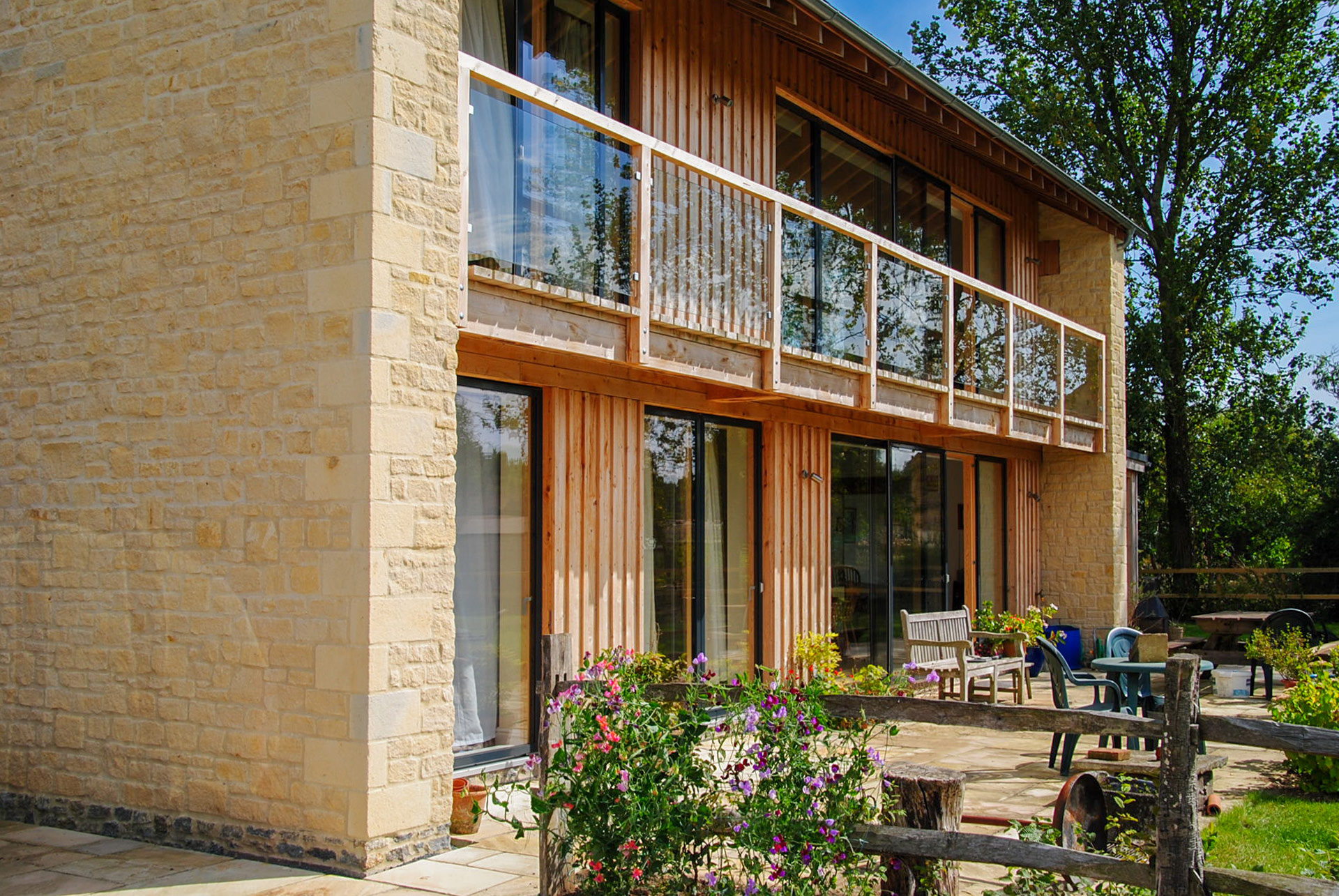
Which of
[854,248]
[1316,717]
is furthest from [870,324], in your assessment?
[1316,717]

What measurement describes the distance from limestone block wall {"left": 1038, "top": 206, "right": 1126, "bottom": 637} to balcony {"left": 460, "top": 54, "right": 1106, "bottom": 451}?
3901 mm

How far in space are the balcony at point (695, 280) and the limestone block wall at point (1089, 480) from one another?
3.90 m

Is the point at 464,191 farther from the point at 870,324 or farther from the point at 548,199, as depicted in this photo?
the point at 870,324

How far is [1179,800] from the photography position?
4.45 meters

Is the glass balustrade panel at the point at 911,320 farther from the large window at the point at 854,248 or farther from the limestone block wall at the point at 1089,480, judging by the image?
the limestone block wall at the point at 1089,480

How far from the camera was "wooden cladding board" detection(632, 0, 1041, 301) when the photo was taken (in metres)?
9.48

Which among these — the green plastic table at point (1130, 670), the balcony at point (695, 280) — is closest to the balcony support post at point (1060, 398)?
the balcony at point (695, 280)

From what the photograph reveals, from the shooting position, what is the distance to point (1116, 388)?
1647cm

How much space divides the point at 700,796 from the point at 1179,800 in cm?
189

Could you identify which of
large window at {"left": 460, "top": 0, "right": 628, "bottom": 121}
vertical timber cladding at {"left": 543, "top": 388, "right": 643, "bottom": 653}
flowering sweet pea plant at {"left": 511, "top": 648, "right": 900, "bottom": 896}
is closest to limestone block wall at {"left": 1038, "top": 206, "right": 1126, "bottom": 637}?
vertical timber cladding at {"left": 543, "top": 388, "right": 643, "bottom": 653}

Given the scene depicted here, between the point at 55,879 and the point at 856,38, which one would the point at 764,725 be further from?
the point at 856,38

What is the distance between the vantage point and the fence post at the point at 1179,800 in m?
4.43

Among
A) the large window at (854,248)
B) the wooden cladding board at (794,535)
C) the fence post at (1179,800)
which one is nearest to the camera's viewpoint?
the fence post at (1179,800)

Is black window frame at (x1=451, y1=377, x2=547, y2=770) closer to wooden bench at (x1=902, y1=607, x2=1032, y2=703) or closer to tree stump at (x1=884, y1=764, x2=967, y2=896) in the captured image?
tree stump at (x1=884, y1=764, x2=967, y2=896)
